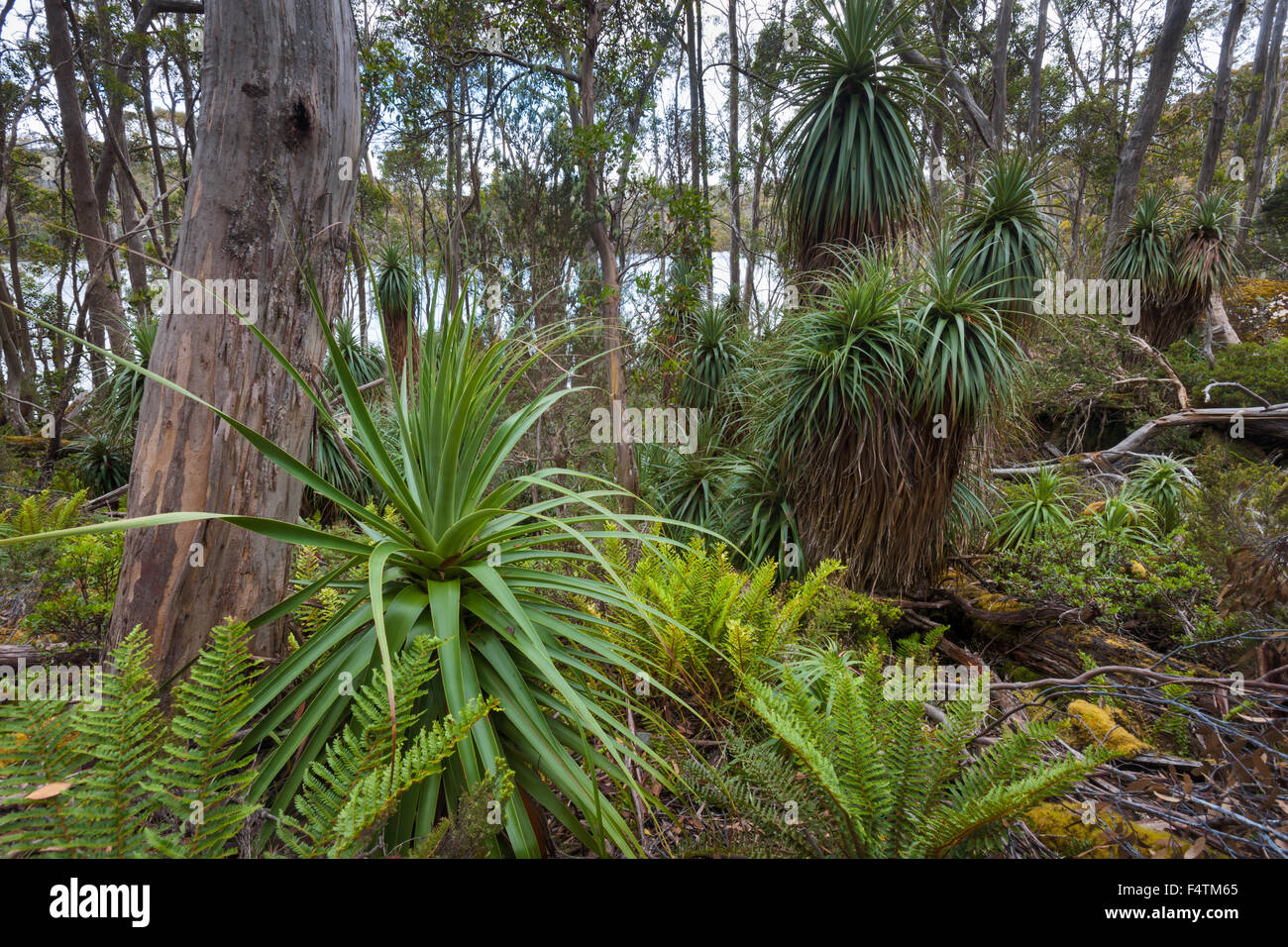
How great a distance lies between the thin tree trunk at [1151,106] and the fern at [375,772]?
12790 mm

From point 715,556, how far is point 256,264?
6.32ft

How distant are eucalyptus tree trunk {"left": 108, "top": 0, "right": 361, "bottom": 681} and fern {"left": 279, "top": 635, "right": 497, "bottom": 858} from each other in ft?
2.99

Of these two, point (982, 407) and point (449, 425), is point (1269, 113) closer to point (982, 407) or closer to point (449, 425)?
point (982, 407)

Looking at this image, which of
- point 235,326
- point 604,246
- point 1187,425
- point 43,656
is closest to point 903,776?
point 235,326

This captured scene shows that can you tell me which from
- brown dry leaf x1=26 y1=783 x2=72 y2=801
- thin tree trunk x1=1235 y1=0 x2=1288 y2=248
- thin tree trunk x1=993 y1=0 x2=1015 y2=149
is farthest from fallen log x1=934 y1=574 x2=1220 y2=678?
thin tree trunk x1=1235 y1=0 x2=1288 y2=248

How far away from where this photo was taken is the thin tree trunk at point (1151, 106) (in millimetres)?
9164

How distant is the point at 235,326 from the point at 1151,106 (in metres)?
13.3

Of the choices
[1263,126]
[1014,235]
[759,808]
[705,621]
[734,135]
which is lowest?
[759,808]

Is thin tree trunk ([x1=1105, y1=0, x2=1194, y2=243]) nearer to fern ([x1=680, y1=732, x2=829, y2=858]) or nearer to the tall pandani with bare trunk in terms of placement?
the tall pandani with bare trunk

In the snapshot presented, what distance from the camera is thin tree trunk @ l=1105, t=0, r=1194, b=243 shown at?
9.16 meters

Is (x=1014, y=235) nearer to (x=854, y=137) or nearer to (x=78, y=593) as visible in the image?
(x=854, y=137)

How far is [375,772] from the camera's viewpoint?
1.04 m

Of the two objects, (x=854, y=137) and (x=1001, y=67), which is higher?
(x=1001, y=67)
